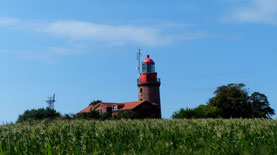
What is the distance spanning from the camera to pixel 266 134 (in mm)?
11805

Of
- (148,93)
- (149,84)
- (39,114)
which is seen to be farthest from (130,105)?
(39,114)

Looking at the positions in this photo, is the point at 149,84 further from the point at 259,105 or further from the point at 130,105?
the point at 259,105

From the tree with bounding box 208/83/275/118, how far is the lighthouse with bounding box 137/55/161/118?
14.1 metres

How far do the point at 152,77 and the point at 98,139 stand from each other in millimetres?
59330

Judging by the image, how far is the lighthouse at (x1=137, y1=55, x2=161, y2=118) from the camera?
70250 millimetres

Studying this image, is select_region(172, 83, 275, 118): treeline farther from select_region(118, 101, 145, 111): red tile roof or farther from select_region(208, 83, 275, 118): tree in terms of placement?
select_region(118, 101, 145, 111): red tile roof

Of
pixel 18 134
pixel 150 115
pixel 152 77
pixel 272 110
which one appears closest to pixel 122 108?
pixel 150 115

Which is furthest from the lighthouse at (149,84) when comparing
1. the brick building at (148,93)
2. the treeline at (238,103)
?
the treeline at (238,103)

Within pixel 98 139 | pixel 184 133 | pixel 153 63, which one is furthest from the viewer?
pixel 153 63

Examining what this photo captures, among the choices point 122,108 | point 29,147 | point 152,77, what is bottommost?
point 29,147

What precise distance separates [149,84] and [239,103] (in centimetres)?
1990

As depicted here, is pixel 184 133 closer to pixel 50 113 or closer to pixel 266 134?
pixel 266 134

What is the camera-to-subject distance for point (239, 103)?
62344 mm

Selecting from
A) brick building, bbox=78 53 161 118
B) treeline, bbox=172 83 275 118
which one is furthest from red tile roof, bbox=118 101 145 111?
treeline, bbox=172 83 275 118
